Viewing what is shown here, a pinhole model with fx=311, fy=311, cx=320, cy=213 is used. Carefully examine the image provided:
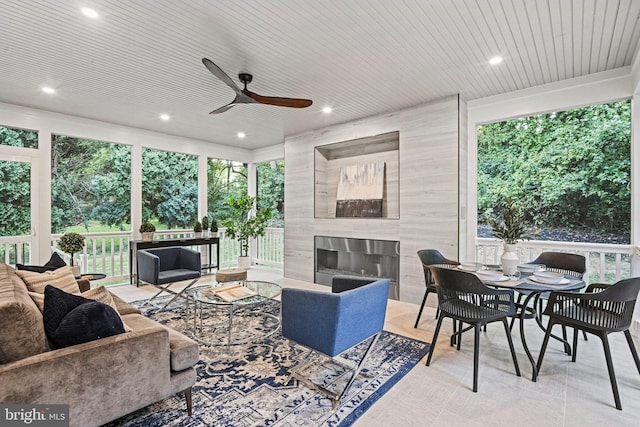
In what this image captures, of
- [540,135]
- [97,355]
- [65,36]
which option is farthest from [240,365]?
[540,135]

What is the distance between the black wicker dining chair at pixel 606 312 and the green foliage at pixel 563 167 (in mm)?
2029

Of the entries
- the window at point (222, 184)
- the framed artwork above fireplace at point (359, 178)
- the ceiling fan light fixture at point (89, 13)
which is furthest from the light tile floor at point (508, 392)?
the window at point (222, 184)

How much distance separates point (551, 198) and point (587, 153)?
641mm

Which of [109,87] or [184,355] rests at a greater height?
[109,87]

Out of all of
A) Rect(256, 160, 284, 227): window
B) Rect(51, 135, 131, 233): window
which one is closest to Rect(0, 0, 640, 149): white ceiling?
Rect(51, 135, 131, 233): window

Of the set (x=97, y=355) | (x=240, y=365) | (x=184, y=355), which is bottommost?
(x=240, y=365)

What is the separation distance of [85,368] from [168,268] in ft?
11.2

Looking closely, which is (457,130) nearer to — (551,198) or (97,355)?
(551,198)

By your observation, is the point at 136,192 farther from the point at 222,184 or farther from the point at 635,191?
the point at 635,191

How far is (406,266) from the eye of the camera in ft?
14.6

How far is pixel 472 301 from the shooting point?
2.63 m

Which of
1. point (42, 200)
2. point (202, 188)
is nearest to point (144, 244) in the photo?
point (42, 200)

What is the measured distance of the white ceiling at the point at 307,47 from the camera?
7.75 feet

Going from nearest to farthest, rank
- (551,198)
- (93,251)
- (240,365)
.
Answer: (240,365)
(551,198)
(93,251)
